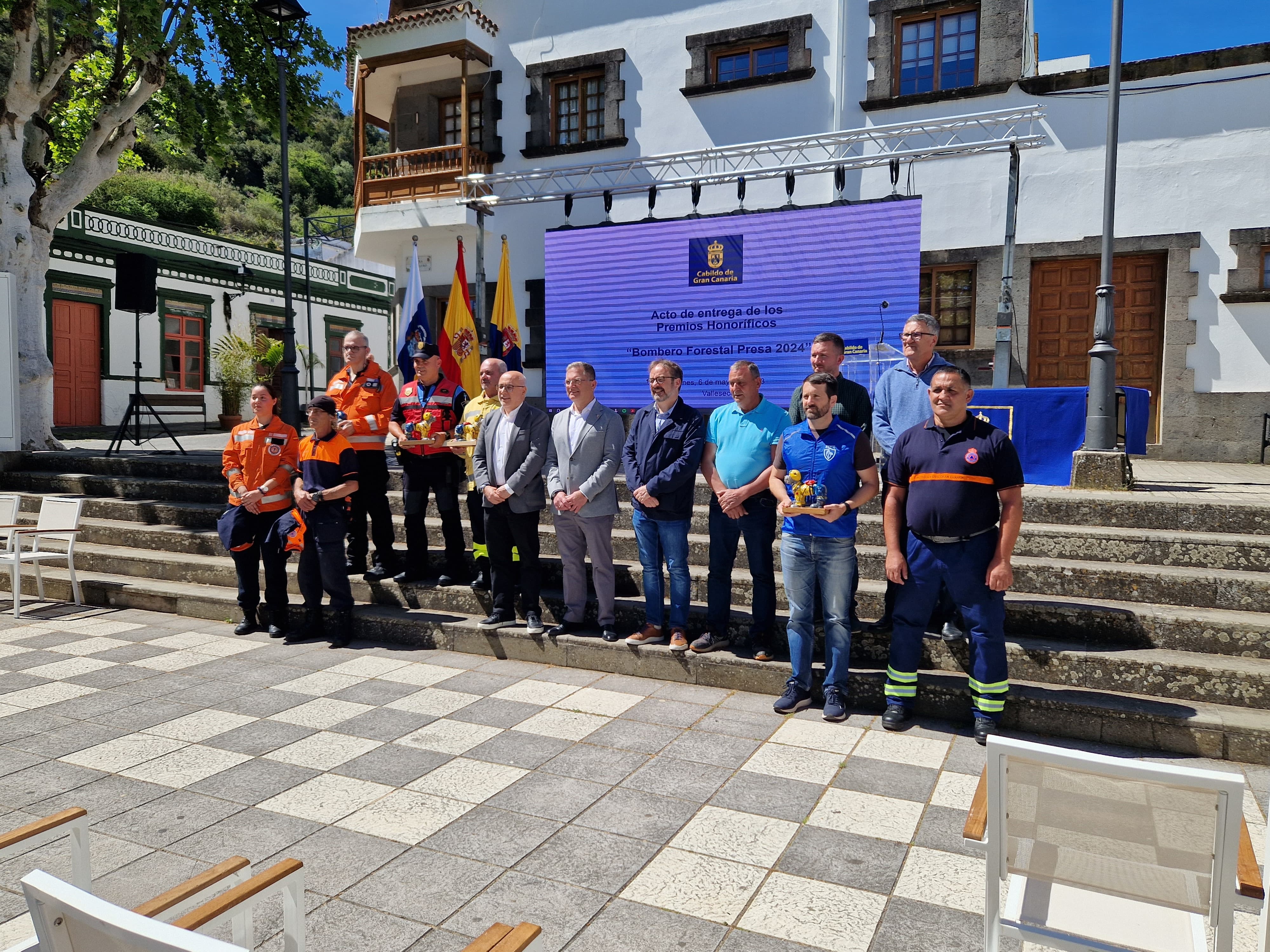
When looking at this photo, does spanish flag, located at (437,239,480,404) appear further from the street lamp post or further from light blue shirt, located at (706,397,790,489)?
the street lamp post

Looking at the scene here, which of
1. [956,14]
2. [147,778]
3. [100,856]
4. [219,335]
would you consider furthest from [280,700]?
[219,335]

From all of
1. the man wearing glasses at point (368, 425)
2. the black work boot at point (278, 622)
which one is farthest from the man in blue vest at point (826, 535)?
the black work boot at point (278, 622)

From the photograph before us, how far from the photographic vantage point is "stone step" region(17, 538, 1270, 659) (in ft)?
17.5

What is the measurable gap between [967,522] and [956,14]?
32.5 feet

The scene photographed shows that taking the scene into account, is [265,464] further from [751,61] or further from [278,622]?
[751,61]

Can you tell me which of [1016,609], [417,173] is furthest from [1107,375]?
[417,173]

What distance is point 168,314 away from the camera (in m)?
22.6

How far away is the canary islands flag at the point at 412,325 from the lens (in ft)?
33.1

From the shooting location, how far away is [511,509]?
6.58 metres

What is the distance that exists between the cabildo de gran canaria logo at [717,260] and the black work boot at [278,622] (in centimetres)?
649

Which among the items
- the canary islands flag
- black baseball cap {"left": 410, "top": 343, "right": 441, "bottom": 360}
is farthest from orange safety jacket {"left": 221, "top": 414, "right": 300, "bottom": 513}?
the canary islands flag

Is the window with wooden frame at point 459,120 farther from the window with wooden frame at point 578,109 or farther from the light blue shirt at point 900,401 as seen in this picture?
the light blue shirt at point 900,401

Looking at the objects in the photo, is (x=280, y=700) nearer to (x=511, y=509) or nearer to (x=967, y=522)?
(x=511, y=509)

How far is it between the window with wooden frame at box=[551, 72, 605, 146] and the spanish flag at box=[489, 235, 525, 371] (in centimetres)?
339
